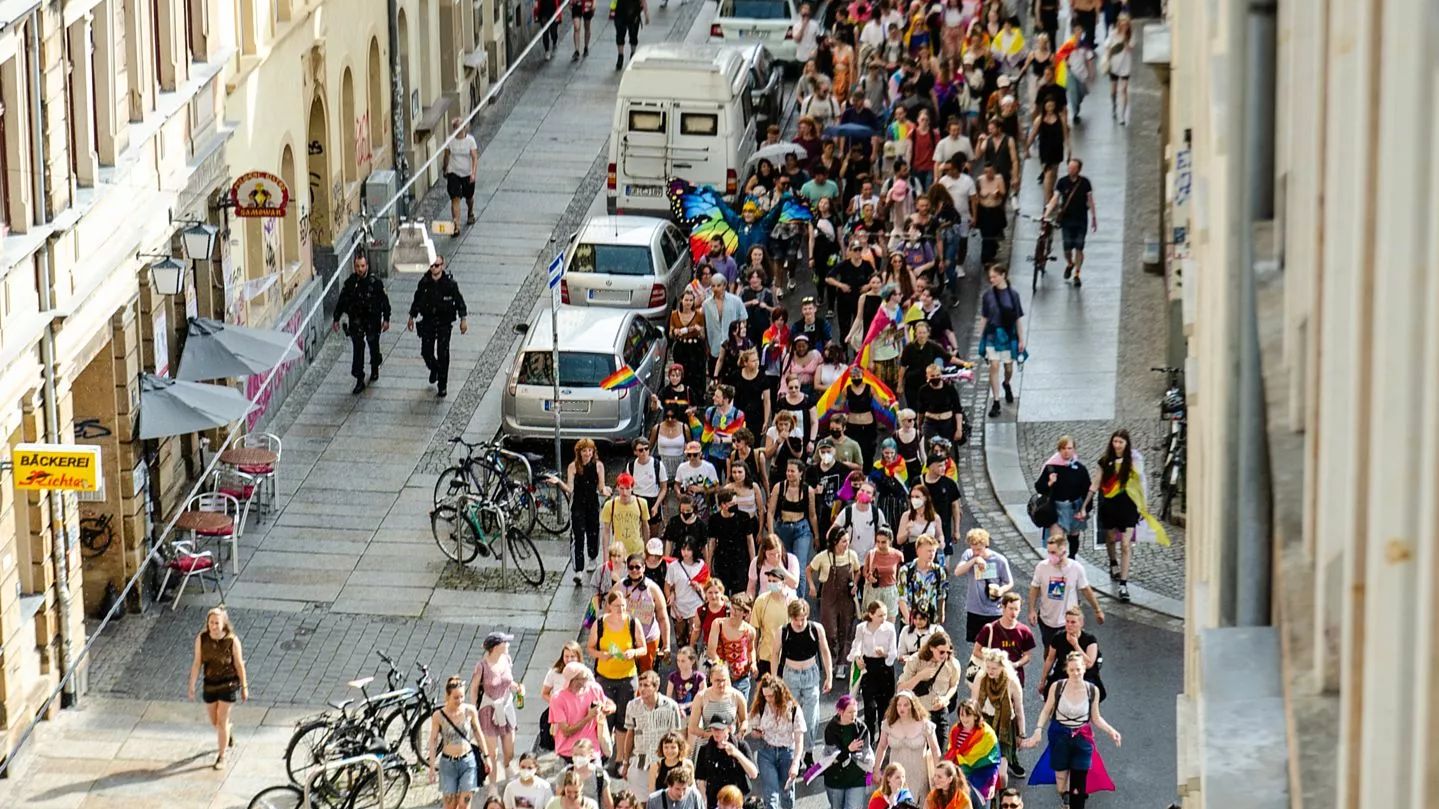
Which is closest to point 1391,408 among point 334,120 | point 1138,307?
point 1138,307

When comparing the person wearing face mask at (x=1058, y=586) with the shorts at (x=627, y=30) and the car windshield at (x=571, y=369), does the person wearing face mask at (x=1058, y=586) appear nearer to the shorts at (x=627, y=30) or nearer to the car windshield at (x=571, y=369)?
the car windshield at (x=571, y=369)

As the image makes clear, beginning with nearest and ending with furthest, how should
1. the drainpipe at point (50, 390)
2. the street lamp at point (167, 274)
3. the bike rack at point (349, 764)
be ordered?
1. the bike rack at point (349, 764)
2. the drainpipe at point (50, 390)
3. the street lamp at point (167, 274)

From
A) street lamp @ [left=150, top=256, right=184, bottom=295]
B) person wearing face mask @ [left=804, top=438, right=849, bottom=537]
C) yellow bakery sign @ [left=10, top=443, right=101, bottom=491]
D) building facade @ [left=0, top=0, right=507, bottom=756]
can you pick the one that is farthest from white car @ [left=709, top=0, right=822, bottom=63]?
yellow bakery sign @ [left=10, top=443, right=101, bottom=491]

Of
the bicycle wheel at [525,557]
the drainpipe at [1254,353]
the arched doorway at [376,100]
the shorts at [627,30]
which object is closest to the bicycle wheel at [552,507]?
the bicycle wheel at [525,557]

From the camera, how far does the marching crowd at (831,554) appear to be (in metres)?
18.4

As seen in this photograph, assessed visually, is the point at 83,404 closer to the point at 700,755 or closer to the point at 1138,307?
the point at 700,755

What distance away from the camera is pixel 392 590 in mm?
25031

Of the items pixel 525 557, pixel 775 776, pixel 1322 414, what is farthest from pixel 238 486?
pixel 1322 414

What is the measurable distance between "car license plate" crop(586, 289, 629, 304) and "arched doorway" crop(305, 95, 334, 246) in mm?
4245

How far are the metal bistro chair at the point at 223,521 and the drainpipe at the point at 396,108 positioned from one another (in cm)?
1156

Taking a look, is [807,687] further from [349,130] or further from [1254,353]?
[349,130]

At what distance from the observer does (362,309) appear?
99.4ft

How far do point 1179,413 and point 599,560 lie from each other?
19.7ft

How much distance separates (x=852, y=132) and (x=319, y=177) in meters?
7.47
